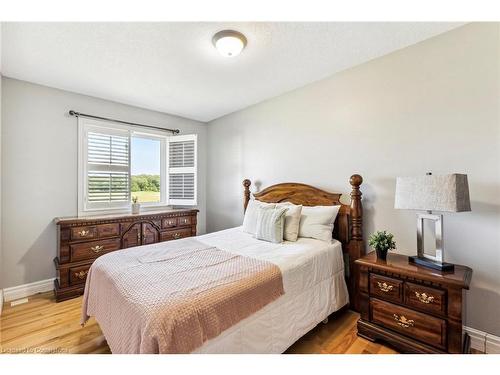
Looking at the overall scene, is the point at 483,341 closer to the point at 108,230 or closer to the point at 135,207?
the point at 108,230

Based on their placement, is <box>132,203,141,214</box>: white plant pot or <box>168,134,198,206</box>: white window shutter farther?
<box>168,134,198,206</box>: white window shutter

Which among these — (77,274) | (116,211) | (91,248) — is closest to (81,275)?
(77,274)

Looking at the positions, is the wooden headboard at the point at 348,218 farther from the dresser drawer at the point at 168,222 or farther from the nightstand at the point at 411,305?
the dresser drawer at the point at 168,222

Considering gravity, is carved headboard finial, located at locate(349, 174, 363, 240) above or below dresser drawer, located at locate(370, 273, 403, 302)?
above

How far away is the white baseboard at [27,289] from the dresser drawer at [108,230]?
0.84m

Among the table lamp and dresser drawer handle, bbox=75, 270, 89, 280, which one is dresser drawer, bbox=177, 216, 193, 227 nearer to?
dresser drawer handle, bbox=75, 270, 89, 280

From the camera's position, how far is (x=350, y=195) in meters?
2.43

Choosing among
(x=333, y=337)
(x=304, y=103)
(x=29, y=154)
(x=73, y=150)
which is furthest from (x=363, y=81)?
(x=29, y=154)

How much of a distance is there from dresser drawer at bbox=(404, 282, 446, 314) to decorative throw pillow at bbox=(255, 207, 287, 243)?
42.0 inches

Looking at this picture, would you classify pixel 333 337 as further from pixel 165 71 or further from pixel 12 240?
pixel 12 240

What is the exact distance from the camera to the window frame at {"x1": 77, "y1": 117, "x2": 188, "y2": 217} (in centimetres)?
304

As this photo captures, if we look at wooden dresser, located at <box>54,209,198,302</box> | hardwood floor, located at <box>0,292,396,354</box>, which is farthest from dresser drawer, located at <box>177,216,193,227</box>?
hardwood floor, located at <box>0,292,396,354</box>

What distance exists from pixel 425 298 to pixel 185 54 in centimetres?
273

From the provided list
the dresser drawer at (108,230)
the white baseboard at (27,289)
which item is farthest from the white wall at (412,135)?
the white baseboard at (27,289)
